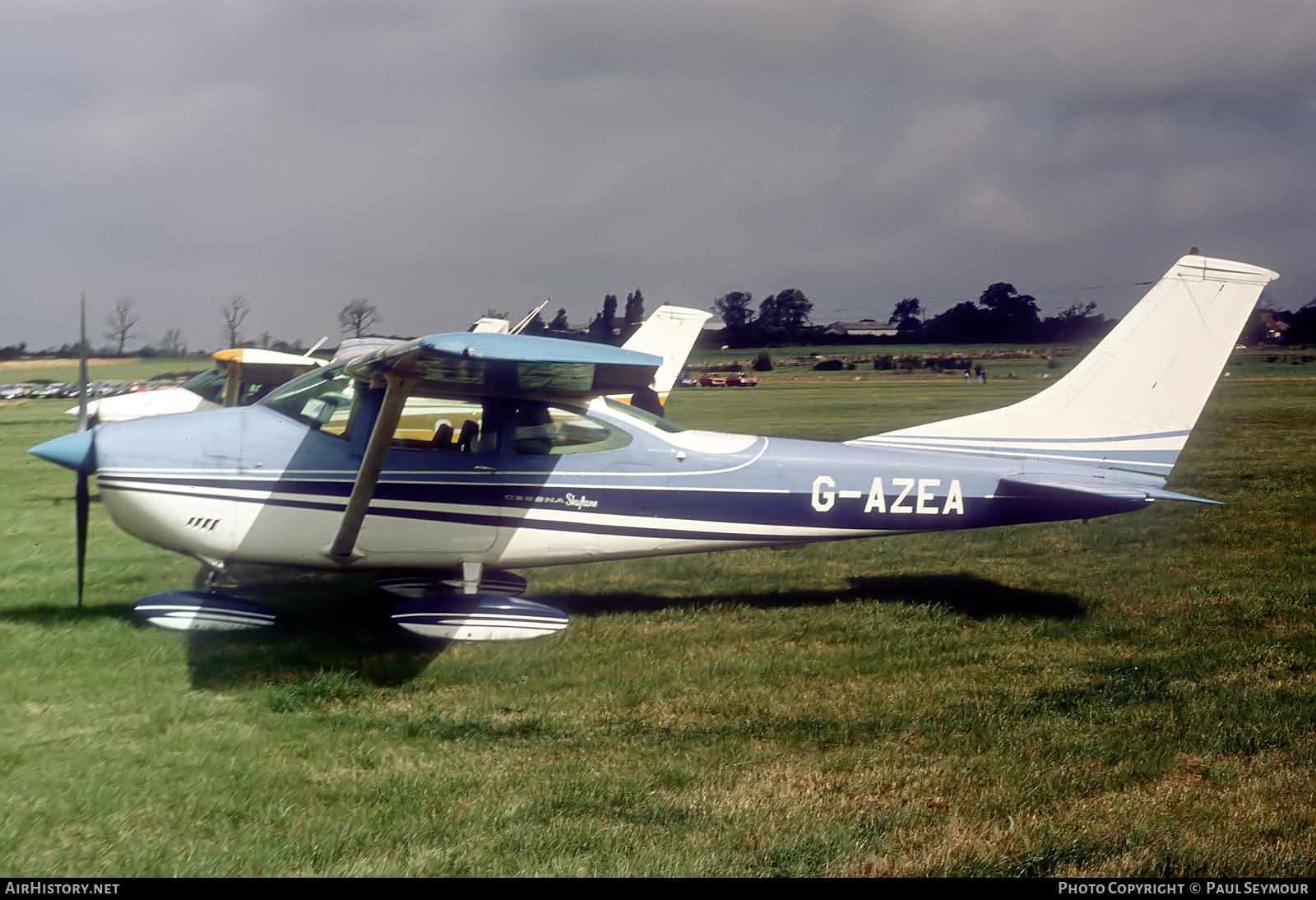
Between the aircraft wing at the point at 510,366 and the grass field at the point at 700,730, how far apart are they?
69.9 inches

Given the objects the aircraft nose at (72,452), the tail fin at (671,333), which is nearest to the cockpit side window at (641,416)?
the aircraft nose at (72,452)

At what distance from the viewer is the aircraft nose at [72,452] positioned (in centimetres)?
560

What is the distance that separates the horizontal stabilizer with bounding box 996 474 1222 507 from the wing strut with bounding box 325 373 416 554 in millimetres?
4445

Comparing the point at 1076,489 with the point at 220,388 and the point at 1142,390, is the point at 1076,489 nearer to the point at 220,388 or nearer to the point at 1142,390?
the point at 1142,390

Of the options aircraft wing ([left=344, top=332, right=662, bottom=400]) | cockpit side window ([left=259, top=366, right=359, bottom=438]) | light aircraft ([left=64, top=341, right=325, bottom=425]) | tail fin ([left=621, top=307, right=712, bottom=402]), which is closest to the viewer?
aircraft wing ([left=344, top=332, right=662, bottom=400])

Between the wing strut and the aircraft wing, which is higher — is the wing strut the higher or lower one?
the lower one

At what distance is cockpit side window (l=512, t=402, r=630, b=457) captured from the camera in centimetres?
642

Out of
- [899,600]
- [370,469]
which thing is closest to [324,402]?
[370,469]

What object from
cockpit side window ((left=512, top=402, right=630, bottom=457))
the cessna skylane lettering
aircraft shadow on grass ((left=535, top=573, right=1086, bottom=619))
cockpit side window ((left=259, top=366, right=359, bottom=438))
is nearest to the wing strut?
the cessna skylane lettering

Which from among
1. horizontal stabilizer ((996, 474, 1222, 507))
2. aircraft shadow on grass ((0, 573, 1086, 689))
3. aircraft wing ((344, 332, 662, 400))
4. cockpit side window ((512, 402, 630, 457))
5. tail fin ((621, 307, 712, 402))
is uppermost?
tail fin ((621, 307, 712, 402))

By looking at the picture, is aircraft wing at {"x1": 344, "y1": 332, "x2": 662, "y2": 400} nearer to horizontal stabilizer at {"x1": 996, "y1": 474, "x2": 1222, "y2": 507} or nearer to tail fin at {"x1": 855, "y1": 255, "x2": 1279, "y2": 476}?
tail fin at {"x1": 855, "y1": 255, "x2": 1279, "y2": 476}

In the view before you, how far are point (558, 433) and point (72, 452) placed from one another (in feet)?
10.1

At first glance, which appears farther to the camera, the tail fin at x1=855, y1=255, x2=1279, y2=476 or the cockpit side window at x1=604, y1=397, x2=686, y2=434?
the tail fin at x1=855, y1=255, x2=1279, y2=476
